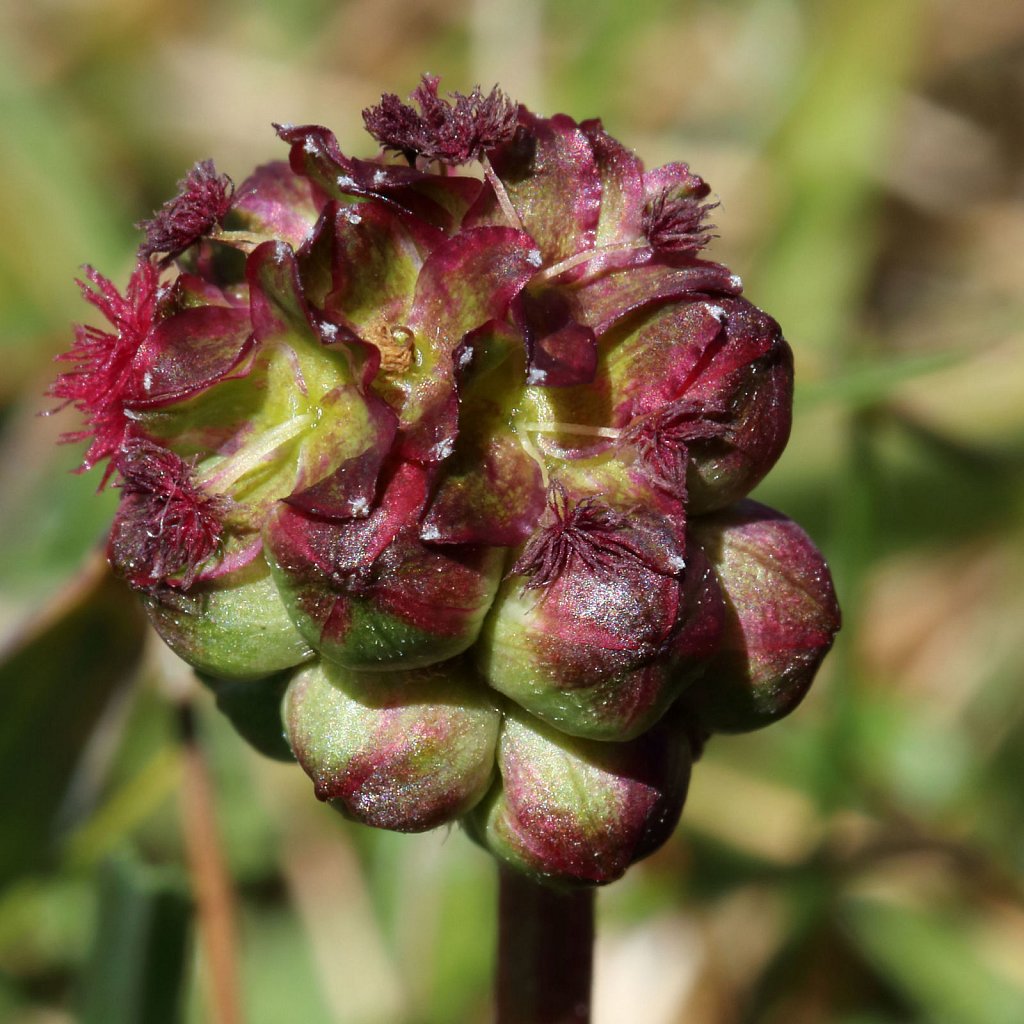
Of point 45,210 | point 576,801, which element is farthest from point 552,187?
point 45,210

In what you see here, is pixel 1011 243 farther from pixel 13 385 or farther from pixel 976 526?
pixel 13 385

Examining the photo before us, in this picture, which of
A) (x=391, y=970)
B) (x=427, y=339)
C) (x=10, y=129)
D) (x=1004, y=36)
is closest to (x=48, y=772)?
(x=391, y=970)

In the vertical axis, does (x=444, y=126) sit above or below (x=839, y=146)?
below

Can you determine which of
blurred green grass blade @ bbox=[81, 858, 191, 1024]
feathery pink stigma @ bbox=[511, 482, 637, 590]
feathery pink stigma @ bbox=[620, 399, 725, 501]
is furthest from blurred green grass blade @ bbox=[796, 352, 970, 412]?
blurred green grass blade @ bbox=[81, 858, 191, 1024]

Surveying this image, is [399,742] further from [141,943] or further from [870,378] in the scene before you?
[870,378]

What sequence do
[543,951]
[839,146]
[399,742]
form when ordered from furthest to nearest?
1. [839,146]
2. [543,951]
3. [399,742]

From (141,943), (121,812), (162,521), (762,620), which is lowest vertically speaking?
(121,812)
